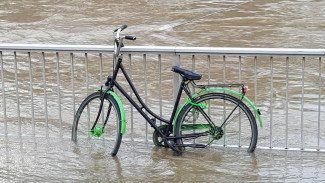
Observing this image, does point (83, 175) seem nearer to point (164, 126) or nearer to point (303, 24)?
point (164, 126)

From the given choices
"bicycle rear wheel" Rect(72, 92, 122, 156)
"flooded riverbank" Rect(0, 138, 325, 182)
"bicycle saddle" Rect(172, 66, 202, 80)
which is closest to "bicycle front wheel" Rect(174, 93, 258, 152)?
"flooded riverbank" Rect(0, 138, 325, 182)

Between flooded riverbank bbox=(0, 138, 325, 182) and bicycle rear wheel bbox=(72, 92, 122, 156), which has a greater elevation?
bicycle rear wheel bbox=(72, 92, 122, 156)

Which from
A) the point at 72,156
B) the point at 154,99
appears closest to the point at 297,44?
the point at 154,99

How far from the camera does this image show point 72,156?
304 inches

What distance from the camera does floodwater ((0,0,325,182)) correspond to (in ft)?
23.4

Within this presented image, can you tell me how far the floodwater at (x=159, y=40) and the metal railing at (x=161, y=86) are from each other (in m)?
0.40

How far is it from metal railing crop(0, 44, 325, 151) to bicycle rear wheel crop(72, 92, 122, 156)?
8.0 inches

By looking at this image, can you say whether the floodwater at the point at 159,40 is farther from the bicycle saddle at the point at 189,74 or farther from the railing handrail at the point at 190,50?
the railing handrail at the point at 190,50

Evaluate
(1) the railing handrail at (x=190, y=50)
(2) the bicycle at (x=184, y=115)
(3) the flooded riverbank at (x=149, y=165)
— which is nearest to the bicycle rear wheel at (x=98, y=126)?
(2) the bicycle at (x=184, y=115)

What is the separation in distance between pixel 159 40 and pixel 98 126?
859 cm

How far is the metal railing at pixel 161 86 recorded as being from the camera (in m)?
7.54

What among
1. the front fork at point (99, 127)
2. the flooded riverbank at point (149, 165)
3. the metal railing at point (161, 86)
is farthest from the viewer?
the front fork at point (99, 127)

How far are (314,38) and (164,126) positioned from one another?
925 centimetres

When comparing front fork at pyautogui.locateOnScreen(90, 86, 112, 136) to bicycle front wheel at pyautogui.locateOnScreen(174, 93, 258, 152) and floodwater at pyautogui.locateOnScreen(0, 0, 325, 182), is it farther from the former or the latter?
bicycle front wheel at pyautogui.locateOnScreen(174, 93, 258, 152)
